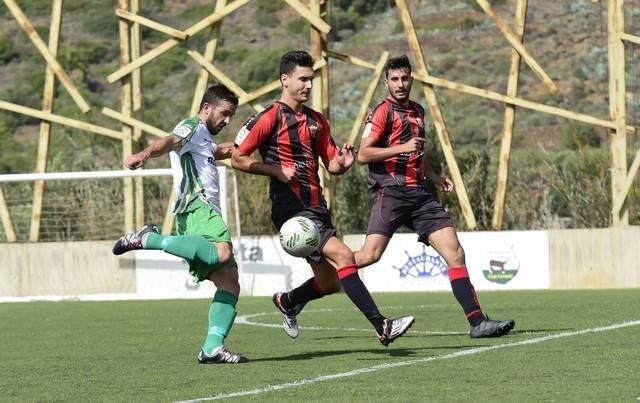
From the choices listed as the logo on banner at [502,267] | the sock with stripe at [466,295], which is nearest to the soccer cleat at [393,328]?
the sock with stripe at [466,295]

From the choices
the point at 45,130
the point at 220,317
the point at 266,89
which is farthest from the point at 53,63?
the point at 220,317

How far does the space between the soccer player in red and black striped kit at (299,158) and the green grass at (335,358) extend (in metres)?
0.63

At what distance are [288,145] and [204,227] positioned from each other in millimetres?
938

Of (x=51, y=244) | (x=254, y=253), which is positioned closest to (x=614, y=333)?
(x=254, y=253)

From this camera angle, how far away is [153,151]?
27.9ft

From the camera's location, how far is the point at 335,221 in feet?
72.4

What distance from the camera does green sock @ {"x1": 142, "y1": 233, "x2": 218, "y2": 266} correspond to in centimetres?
883

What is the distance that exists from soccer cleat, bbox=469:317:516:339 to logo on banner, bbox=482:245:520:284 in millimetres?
8436

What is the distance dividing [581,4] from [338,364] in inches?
2143

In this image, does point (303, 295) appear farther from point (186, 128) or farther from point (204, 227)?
point (186, 128)

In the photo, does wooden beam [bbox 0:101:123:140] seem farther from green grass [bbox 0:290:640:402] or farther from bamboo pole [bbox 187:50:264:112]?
green grass [bbox 0:290:640:402]

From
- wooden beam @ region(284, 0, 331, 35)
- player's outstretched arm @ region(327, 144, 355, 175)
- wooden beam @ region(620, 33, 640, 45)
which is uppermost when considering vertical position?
wooden beam @ region(284, 0, 331, 35)

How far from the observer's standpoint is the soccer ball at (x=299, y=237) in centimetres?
916

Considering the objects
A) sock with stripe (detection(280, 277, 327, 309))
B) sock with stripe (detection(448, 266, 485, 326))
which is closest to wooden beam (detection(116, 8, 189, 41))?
sock with stripe (detection(280, 277, 327, 309))
